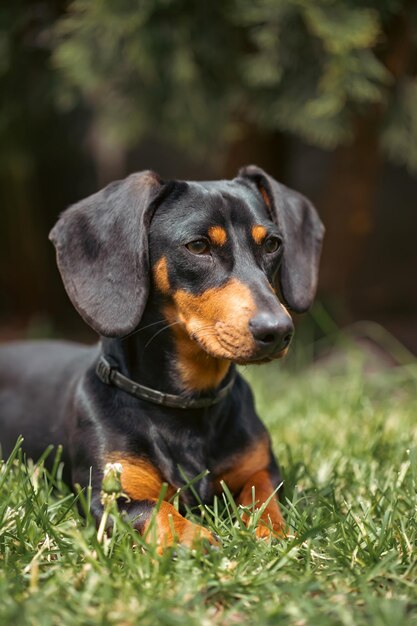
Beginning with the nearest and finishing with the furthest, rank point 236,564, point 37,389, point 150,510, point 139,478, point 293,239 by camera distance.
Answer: point 236,564 → point 150,510 → point 139,478 → point 293,239 → point 37,389

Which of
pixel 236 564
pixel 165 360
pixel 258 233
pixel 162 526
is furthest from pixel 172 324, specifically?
pixel 236 564

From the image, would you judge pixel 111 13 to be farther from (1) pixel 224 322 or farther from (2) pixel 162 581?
(2) pixel 162 581

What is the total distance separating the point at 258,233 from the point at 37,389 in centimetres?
138

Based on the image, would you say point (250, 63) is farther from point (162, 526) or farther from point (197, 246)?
point (162, 526)

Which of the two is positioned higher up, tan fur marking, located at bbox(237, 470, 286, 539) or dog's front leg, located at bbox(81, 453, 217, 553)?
dog's front leg, located at bbox(81, 453, 217, 553)

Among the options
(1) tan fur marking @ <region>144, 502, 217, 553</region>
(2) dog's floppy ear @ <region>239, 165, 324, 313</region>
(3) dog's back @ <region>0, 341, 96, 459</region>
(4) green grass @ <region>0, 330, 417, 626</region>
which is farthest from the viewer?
(3) dog's back @ <region>0, 341, 96, 459</region>

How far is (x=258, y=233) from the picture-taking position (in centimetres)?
292

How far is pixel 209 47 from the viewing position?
5082 millimetres

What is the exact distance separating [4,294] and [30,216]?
1.03 meters

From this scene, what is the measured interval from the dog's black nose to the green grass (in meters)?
0.52

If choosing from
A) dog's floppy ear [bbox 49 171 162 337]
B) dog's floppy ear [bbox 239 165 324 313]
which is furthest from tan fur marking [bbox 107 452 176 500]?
dog's floppy ear [bbox 239 165 324 313]

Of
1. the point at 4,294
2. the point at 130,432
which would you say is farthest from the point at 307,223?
the point at 4,294

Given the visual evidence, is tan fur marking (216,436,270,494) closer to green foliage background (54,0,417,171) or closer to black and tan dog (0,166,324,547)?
black and tan dog (0,166,324,547)

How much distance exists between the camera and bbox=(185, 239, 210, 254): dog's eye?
282 cm
